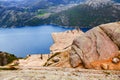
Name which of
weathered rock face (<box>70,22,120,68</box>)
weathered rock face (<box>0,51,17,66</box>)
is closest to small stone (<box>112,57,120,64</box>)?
weathered rock face (<box>70,22,120,68</box>)

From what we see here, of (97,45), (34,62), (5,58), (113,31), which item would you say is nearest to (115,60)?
(97,45)

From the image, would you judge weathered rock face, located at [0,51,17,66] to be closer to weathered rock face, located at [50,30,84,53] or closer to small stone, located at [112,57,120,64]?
weathered rock face, located at [50,30,84,53]

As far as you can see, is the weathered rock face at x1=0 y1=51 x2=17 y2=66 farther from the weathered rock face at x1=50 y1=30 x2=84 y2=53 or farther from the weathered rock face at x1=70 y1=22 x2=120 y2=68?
the weathered rock face at x1=70 y1=22 x2=120 y2=68

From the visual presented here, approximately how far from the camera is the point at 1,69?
4775cm

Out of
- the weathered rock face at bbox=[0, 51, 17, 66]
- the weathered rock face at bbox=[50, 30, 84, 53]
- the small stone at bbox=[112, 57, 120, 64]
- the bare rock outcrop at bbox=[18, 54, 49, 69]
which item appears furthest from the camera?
the weathered rock face at bbox=[0, 51, 17, 66]

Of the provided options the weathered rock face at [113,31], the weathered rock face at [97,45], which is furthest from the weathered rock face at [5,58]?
the weathered rock face at [113,31]

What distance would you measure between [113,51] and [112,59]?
6.02 ft

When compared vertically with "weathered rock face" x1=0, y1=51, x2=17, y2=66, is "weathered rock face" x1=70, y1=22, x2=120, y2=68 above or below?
above

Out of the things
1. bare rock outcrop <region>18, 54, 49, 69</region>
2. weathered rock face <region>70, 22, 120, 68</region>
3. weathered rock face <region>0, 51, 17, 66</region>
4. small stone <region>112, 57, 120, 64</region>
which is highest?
weathered rock face <region>70, 22, 120, 68</region>

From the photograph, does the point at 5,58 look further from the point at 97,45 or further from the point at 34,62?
the point at 97,45

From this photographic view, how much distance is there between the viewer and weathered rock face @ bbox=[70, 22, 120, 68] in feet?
148

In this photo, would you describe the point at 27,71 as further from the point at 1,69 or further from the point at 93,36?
the point at 93,36

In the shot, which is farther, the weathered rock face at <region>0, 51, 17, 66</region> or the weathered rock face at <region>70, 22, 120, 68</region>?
the weathered rock face at <region>0, 51, 17, 66</region>

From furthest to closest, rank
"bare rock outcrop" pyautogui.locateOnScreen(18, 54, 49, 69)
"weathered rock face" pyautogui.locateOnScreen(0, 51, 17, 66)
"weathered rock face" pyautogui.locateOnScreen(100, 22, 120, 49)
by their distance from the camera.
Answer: "weathered rock face" pyautogui.locateOnScreen(0, 51, 17, 66), "bare rock outcrop" pyautogui.locateOnScreen(18, 54, 49, 69), "weathered rock face" pyautogui.locateOnScreen(100, 22, 120, 49)
